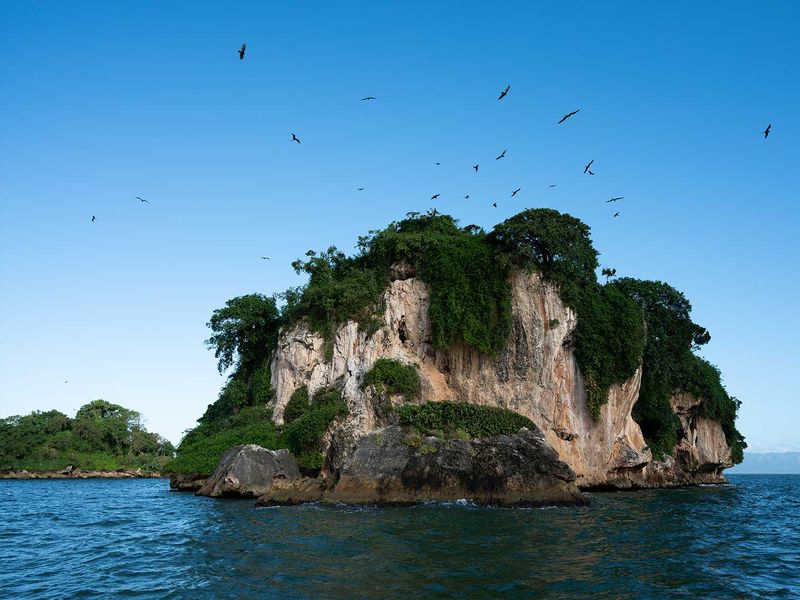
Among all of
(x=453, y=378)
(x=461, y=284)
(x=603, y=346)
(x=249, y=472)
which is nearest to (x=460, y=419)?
(x=453, y=378)

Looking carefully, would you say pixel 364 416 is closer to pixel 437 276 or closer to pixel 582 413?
pixel 437 276

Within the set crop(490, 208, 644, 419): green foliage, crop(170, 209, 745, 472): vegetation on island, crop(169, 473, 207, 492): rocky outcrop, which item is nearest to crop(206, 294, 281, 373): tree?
crop(170, 209, 745, 472): vegetation on island

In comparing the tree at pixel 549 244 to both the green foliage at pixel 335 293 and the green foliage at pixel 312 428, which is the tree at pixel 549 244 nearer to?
the green foliage at pixel 335 293

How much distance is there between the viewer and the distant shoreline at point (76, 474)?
60562 mm

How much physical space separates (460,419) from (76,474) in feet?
175

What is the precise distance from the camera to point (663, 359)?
42.5 m

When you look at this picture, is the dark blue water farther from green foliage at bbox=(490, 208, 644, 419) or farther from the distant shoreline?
the distant shoreline

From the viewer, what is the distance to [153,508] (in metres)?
26.1

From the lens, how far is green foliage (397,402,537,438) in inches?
1115

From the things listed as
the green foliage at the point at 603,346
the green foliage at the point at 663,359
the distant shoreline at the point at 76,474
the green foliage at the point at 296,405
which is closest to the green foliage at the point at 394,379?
the green foliage at the point at 296,405

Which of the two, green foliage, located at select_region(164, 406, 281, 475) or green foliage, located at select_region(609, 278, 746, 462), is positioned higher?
green foliage, located at select_region(609, 278, 746, 462)

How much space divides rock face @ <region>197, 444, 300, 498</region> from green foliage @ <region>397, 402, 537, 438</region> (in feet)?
21.8

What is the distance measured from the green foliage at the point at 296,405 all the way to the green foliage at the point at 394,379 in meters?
5.64

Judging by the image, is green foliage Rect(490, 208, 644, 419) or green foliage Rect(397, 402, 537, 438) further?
green foliage Rect(490, 208, 644, 419)
